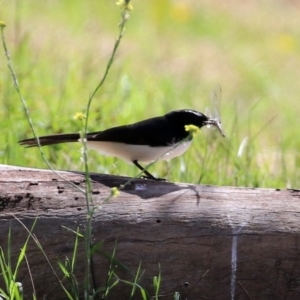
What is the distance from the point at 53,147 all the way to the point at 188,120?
1473 millimetres

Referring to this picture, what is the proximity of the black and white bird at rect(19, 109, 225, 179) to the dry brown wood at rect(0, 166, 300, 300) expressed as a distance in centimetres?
81

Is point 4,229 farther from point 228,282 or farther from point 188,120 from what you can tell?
point 188,120

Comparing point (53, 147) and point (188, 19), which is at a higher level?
point (188, 19)

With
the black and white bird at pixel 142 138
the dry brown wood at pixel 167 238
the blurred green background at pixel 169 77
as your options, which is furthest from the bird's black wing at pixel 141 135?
the dry brown wood at pixel 167 238

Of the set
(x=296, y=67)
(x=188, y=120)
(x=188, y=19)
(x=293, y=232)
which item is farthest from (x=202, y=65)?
(x=293, y=232)

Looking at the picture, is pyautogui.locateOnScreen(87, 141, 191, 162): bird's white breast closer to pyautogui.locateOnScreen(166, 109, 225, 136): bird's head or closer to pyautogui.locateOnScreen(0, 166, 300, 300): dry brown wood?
pyautogui.locateOnScreen(166, 109, 225, 136): bird's head

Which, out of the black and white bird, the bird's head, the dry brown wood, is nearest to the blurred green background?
the black and white bird

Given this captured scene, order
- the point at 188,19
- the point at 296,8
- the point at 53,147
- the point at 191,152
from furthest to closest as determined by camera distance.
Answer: the point at 296,8
the point at 188,19
the point at 191,152
the point at 53,147

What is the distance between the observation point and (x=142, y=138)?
4.75 metres

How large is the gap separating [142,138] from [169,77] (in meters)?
5.38

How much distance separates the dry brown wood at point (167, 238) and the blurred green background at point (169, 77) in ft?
2.90

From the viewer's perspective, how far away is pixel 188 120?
4.89 meters

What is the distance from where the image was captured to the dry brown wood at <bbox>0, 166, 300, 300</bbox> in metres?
3.73

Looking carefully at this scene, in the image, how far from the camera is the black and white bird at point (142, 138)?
4711 millimetres
